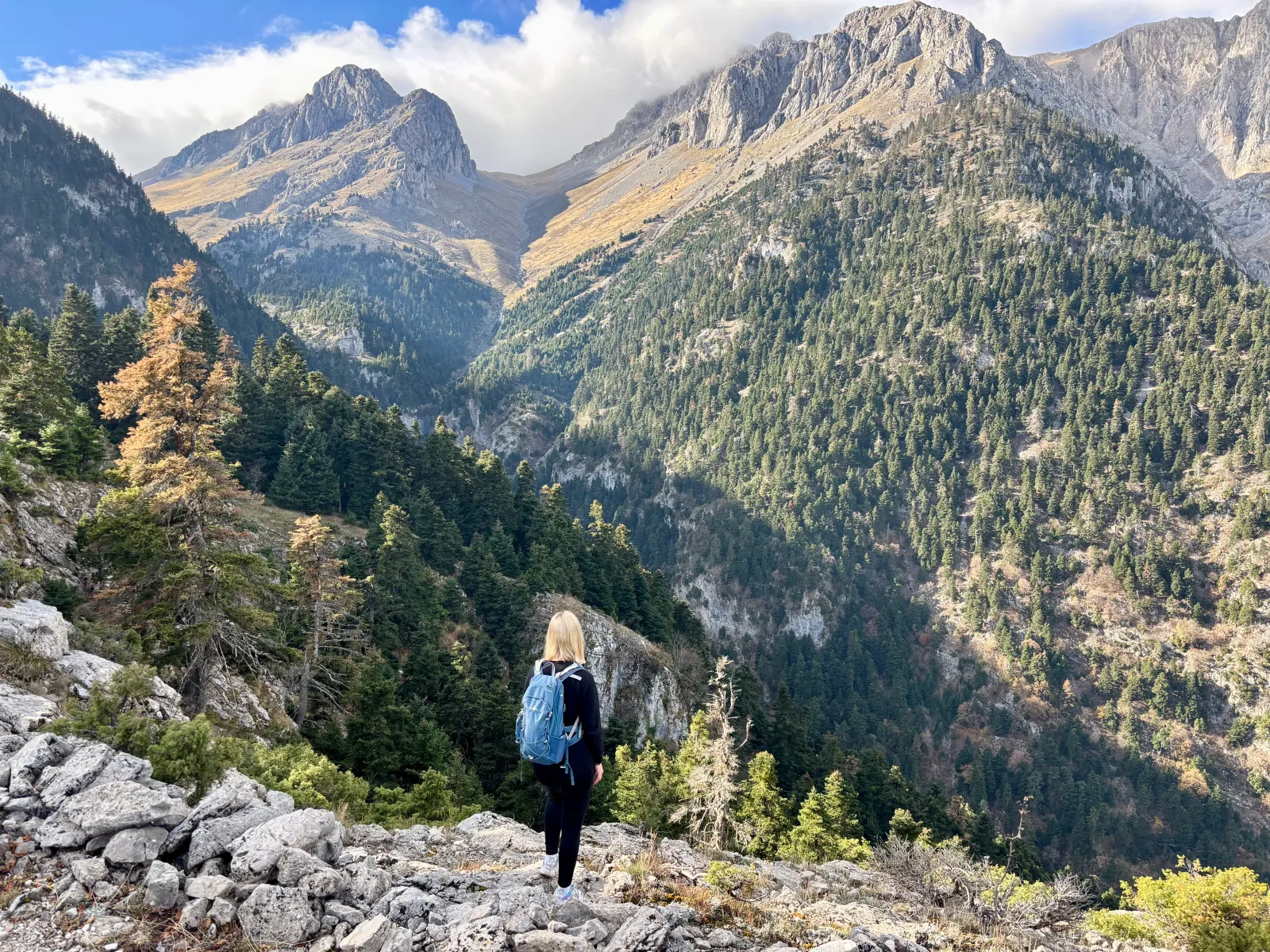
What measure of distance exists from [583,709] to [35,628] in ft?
43.9

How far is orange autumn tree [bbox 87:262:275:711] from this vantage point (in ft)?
65.0

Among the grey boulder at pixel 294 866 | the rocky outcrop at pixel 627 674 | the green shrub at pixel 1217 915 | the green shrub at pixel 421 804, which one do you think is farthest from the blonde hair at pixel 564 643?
the rocky outcrop at pixel 627 674

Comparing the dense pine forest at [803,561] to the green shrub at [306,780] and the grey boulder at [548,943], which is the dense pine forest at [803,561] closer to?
the green shrub at [306,780]

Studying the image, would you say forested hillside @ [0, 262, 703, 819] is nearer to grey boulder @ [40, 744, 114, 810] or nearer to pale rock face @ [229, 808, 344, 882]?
grey boulder @ [40, 744, 114, 810]

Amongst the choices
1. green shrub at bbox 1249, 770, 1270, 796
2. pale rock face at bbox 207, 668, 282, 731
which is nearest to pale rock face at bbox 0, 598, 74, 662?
pale rock face at bbox 207, 668, 282, 731

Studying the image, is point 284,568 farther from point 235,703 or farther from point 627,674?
point 627,674

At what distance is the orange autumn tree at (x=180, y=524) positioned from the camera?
19.8 m

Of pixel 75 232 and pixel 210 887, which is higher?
pixel 75 232

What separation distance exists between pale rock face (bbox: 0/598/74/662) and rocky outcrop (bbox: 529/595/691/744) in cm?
3718

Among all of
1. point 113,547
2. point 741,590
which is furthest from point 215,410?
point 741,590

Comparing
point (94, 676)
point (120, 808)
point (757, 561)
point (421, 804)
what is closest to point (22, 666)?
point (94, 676)

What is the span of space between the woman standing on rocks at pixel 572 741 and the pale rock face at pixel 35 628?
40.2 ft

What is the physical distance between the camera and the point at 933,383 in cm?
18025

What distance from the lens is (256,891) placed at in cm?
702
